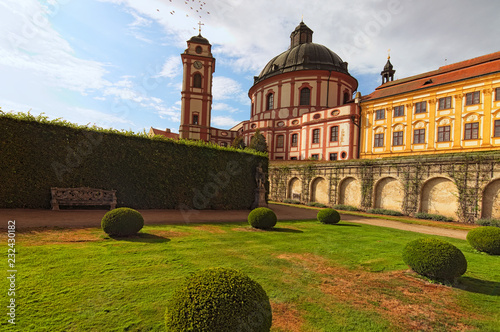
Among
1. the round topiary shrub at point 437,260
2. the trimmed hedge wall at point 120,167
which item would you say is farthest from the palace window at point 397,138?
the round topiary shrub at point 437,260

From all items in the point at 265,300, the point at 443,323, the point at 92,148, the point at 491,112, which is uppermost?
the point at 491,112

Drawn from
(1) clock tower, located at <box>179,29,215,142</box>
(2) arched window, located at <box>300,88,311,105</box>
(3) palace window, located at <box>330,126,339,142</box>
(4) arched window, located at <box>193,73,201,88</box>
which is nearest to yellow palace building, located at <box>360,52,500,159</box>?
(3) palace window, located at <box>330,126,339,142</box>

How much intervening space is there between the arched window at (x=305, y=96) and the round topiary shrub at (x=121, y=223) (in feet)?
128

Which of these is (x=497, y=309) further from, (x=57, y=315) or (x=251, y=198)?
(x=251, y=198)

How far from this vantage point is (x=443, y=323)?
3906mm

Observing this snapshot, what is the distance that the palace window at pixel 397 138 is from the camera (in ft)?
97.9

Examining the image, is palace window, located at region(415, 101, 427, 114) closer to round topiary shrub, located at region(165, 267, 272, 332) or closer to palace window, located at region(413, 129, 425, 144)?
palace window, located at region(413, 129, 425, 144)

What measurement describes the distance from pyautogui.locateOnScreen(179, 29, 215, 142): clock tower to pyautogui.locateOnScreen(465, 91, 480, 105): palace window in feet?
113

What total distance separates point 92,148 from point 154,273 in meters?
10.3

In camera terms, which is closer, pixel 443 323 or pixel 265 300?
pixel 265 300

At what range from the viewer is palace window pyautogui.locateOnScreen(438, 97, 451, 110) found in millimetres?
26938

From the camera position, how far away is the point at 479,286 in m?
5.43

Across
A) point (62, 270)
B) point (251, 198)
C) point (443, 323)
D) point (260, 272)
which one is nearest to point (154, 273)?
point (62, 270)

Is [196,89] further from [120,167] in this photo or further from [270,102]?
[120,167]
